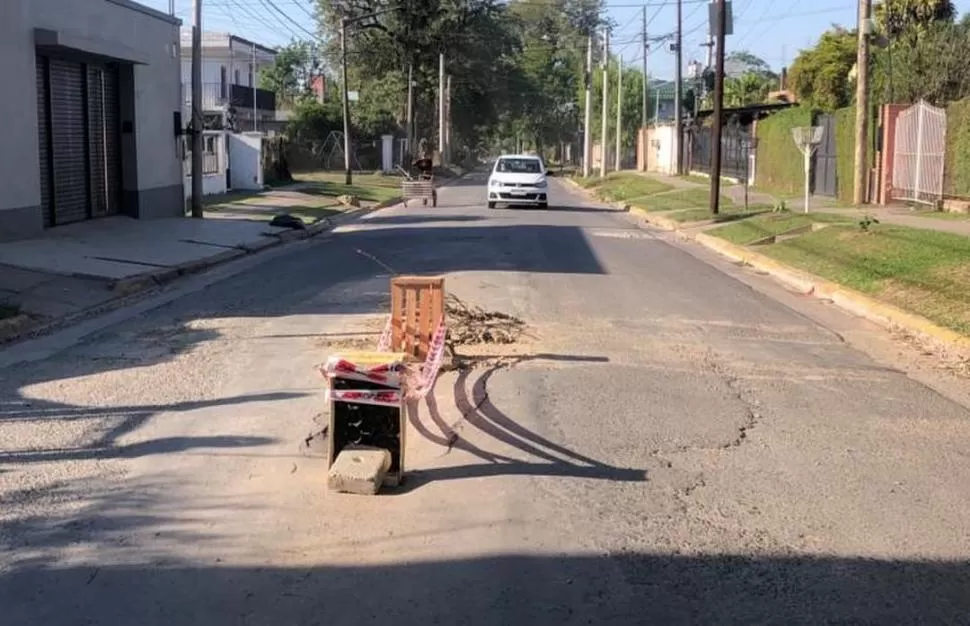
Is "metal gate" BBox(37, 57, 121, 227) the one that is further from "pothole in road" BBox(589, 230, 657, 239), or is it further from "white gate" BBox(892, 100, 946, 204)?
"white gate" BBox(892, 100, 946, 204)

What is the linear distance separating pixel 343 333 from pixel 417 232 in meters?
13.3

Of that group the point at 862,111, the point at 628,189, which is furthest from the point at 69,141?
the point at 628,189

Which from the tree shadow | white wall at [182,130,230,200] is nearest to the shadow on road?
the tree shadow

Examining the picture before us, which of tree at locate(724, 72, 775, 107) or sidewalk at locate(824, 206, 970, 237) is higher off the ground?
tree at locate(724, 72, 775, 107)

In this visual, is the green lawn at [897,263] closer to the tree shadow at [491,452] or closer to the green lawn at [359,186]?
the tree shadow at [491,452]

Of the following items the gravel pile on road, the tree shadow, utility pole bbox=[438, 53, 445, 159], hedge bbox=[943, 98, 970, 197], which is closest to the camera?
the tree shadow

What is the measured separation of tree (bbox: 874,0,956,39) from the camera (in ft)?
139

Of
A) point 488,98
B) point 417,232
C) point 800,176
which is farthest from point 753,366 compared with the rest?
point 488,98

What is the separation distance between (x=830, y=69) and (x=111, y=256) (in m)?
41.6

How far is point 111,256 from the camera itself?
16.9 metres

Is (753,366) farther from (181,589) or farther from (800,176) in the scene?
(800,176)

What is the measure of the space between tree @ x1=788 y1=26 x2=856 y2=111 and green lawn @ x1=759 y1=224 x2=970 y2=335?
102 ft

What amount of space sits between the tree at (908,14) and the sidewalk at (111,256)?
86.7 feet

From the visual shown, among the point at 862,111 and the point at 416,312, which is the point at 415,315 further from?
the point at 862,111
